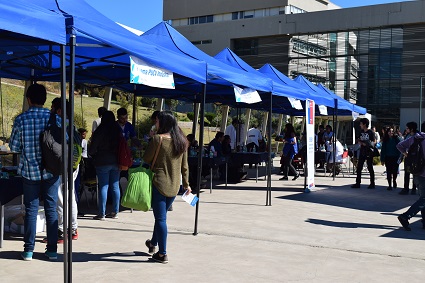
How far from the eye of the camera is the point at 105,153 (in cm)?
880

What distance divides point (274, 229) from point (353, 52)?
4827 cm

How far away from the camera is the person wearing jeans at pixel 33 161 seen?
591cm

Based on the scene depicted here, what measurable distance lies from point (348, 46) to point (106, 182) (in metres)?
49.6

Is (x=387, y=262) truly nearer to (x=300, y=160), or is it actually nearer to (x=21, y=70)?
(x=21, y=70)

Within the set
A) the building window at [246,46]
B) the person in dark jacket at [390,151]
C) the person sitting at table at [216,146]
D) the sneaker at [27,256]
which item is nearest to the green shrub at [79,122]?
the person sitting at table at [216,146]

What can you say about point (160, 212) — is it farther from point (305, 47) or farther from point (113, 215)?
point (305, 47)

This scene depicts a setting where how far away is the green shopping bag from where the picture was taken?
6.03m

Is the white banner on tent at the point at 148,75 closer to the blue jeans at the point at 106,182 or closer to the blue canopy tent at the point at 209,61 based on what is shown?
the blue canopy tent at the point at 209,61

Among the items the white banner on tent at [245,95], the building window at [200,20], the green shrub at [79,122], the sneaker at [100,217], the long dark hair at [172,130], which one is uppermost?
the building window at [200,20]

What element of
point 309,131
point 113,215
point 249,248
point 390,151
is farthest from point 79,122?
point 249,248

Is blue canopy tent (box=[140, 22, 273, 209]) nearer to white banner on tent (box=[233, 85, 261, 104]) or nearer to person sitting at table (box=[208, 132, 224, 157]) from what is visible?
white banner on tent (box=[233, 85, 261, 104])

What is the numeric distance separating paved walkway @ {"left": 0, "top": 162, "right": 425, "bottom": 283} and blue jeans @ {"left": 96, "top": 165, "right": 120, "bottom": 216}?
282mm

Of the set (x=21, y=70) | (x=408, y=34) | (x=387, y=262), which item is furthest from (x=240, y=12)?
(x=387, y=262)

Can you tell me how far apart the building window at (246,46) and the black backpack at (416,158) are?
52.6 metres
